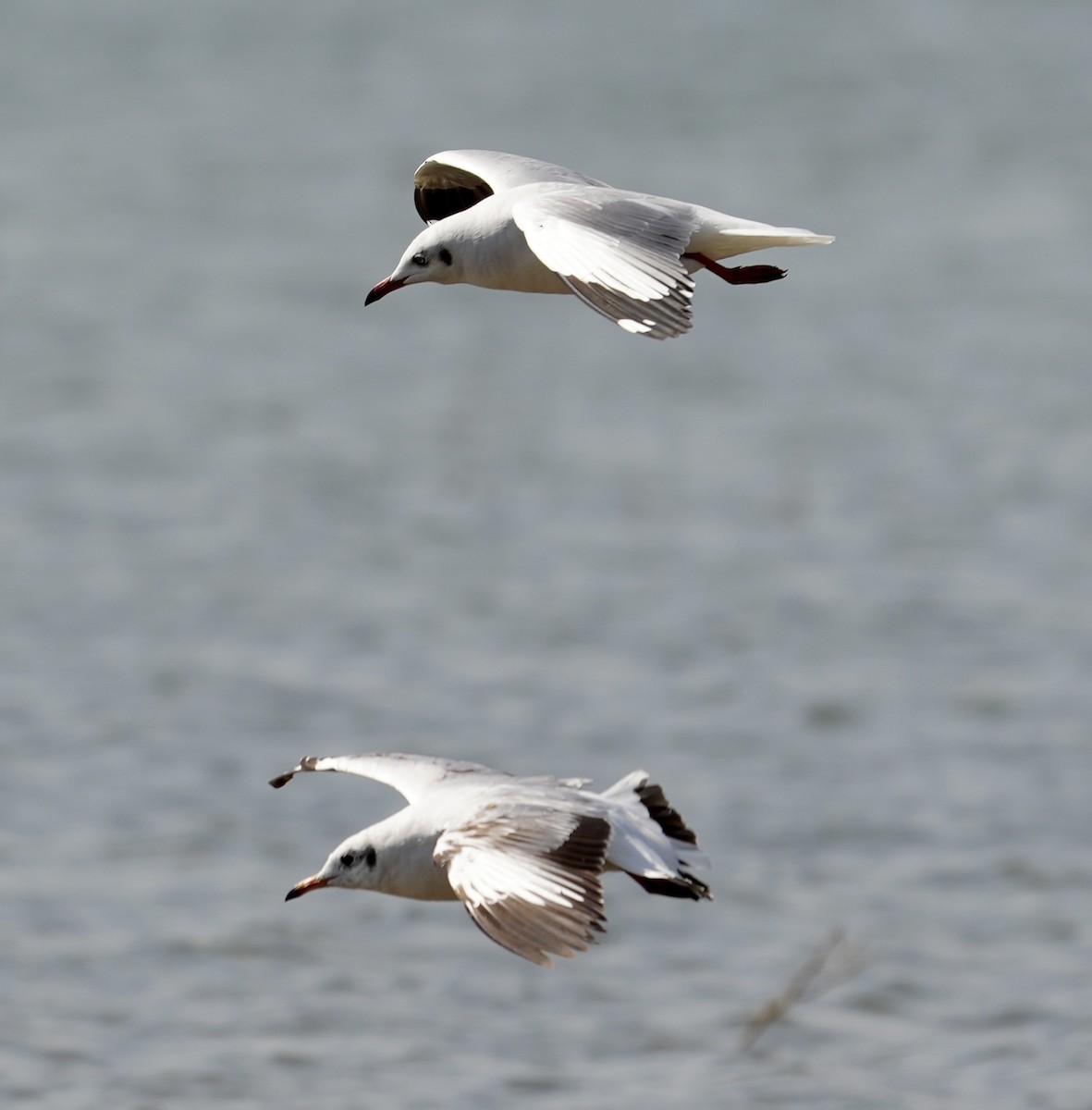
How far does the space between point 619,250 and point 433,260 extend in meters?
0.88

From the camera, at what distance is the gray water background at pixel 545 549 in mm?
10961

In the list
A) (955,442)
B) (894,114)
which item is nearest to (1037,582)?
(955,442)

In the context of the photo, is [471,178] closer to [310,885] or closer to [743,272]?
[743,272]

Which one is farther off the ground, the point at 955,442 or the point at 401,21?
the point at 401,21

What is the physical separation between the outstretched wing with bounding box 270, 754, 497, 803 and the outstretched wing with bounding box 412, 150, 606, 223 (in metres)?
1.67

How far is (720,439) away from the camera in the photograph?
1898 cm

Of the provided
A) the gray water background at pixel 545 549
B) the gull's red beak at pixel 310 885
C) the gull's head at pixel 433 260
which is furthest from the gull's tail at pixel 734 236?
the gray water background at pixel 545 549

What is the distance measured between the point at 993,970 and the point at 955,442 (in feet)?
27.2

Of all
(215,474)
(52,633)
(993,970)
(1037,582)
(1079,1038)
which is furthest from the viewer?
(215,474)

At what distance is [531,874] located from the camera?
5.61 metres

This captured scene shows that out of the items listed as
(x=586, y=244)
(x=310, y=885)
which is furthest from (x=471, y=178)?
(x=310, y=885)

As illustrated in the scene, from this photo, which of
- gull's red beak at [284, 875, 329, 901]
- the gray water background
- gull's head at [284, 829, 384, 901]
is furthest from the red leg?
the gray water background

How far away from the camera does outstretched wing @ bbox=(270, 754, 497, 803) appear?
6.69m

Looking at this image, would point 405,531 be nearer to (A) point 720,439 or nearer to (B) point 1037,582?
(A) point 720,439
